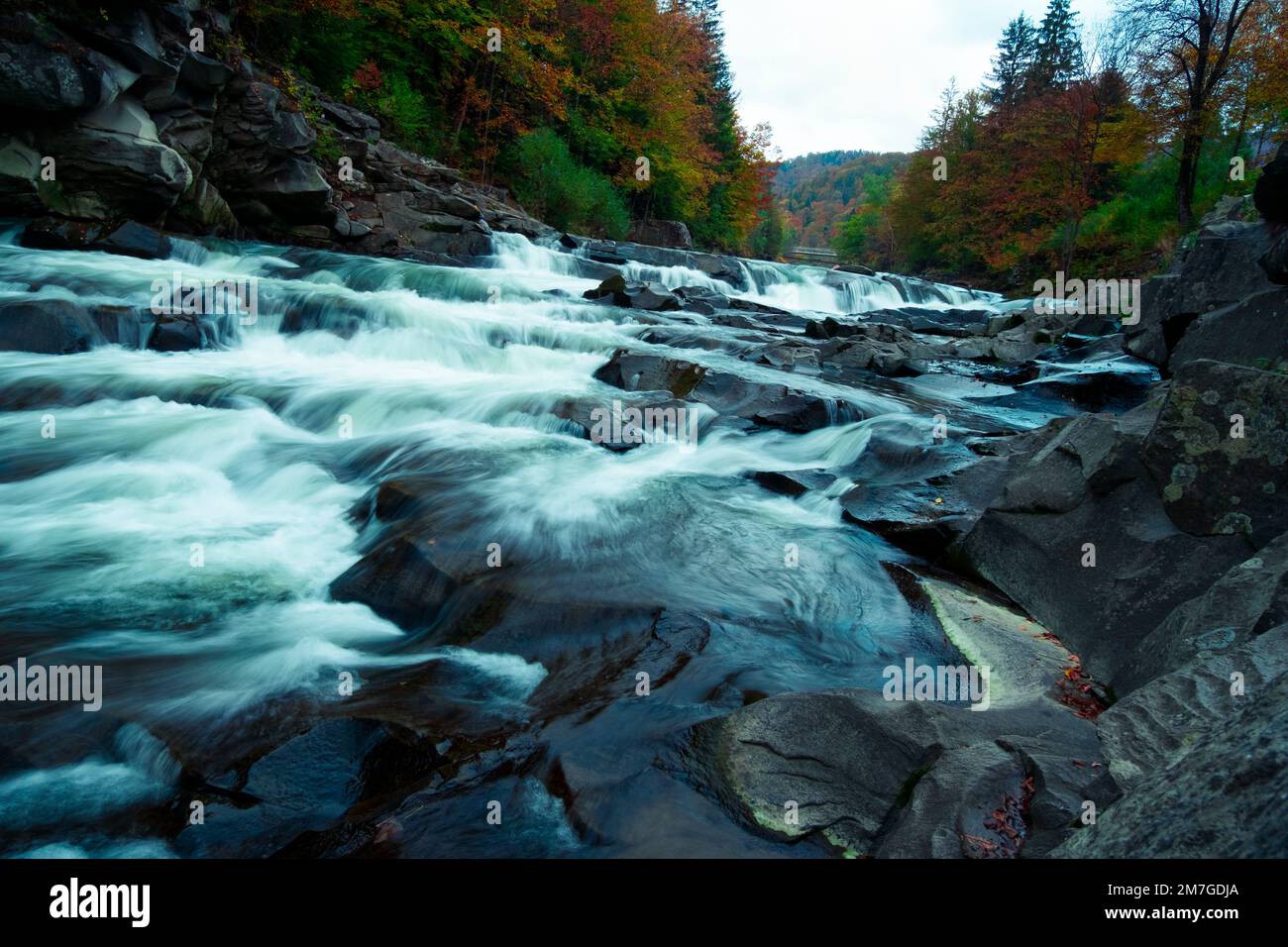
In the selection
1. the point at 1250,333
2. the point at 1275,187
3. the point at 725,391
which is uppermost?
the point at 1275,187

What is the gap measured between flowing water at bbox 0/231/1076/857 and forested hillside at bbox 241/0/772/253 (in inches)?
499

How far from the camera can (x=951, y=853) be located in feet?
7.09

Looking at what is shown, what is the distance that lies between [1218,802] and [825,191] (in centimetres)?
15362

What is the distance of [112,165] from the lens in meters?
11.5

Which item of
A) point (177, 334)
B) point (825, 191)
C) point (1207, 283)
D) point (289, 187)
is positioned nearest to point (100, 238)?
point (289, 187)

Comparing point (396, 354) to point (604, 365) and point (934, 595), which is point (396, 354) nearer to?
point (604, 365)

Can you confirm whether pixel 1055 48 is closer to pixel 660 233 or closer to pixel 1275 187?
pixel 660 233

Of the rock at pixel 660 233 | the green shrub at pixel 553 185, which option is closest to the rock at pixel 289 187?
the green shrub at pixel 553 185

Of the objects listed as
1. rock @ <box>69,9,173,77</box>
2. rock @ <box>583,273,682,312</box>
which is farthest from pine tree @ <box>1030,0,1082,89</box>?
rock @ <box>69,9,173,77</box>

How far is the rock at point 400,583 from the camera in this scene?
427 centimetres

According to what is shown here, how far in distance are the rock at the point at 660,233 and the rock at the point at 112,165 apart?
908 inches

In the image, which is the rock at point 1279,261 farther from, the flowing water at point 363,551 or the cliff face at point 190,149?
the cliff face at point 190,149

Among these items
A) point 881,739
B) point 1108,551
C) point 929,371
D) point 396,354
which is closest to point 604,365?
point 396,354
